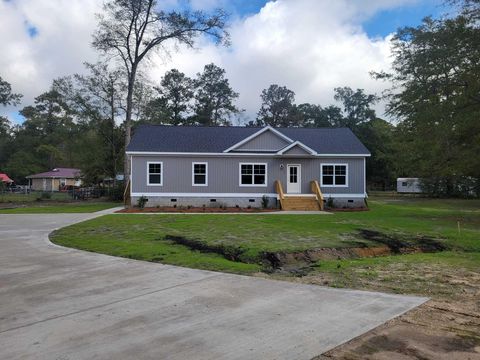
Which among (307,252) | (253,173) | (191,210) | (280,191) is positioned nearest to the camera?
(307,252)

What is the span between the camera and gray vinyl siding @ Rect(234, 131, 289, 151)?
24.9m

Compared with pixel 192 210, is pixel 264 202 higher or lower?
higher

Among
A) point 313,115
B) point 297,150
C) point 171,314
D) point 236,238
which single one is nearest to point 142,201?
point 297,150

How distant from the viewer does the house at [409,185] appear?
158 feet

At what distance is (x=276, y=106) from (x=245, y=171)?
144ft

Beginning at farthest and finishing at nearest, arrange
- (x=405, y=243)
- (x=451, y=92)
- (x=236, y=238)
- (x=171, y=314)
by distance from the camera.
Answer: (x=451, y=92) < (x=236, y=238) < (x=405, y=243) < (x=171, y=314)

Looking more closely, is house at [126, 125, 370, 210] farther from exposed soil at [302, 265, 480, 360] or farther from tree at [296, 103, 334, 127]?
tree at [296, 103, 334, 127]

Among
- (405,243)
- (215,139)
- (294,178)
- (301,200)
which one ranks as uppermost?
(215,139)

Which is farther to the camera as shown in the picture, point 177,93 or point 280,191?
point 177,93

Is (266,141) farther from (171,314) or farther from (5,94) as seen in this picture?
(5,94)

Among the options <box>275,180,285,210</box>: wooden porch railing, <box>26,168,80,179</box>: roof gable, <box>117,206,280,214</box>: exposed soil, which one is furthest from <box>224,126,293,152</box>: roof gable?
<box>26,168,80,179</box>: roof gable

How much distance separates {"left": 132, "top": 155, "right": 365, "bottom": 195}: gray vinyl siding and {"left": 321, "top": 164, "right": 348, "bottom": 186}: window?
0.81ft

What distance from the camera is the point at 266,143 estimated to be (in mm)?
25031

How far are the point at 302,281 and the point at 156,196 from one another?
18.2 metres
